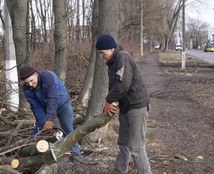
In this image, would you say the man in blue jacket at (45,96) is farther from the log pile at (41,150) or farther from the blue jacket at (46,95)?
the log pile at (41,150)

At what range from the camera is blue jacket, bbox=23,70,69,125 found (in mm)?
4324

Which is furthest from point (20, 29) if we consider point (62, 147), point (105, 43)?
point (62, 147)

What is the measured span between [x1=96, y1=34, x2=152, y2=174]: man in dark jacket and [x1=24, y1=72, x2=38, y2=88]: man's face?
92cm

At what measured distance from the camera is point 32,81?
425 cm

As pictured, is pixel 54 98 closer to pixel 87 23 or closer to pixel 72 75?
pixel 72 75

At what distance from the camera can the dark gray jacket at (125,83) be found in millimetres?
3717

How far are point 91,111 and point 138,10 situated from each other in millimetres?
29675

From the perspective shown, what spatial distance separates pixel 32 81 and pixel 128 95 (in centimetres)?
126

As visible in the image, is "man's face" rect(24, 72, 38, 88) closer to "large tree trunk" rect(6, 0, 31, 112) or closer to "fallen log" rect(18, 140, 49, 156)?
"fallen log" rect(18, 140, 49, 156)

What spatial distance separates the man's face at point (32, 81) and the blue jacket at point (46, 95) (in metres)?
0.08

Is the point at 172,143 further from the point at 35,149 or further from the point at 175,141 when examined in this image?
the point at 35,149

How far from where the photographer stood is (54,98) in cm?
435

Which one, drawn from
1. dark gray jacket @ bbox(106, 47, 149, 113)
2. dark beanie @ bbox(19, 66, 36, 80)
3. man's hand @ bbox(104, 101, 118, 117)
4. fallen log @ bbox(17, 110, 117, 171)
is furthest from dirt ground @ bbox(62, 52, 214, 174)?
dark beanie @ bbox(19, 66, 36, 80)

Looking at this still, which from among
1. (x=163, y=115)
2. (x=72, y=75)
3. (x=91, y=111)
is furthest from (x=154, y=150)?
(x=72, y=75)
